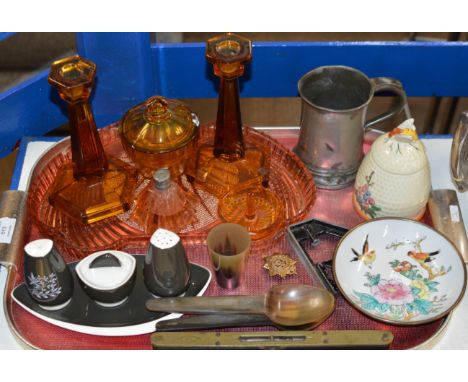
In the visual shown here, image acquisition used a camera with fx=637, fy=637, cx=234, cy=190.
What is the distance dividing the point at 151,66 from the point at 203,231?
0.37 meters

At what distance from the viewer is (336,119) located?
0.95m

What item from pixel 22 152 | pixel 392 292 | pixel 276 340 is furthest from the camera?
pixel 22 152

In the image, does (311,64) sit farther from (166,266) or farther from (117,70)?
(166,266)

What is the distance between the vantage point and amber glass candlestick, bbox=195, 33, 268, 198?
3.12 feet

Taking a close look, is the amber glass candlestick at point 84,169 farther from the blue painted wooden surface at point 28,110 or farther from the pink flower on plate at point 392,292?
the pink flower on plate at point 392,292

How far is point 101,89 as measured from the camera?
A: 3.81 ft

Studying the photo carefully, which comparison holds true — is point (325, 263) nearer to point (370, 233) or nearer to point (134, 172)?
point (370, 233)

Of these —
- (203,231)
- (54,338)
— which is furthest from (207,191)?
(54,338)

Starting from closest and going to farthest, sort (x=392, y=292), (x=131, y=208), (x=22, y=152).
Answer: (x=392, y=292), (x=131, y=208), (x=22, y=152)

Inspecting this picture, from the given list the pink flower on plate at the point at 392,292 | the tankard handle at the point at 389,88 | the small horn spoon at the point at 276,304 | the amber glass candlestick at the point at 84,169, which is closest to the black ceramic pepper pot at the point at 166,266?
the small horn spoon at the point at 276,304

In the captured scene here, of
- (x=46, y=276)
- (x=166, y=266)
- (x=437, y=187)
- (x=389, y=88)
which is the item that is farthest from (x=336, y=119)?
(x=46, y=276)

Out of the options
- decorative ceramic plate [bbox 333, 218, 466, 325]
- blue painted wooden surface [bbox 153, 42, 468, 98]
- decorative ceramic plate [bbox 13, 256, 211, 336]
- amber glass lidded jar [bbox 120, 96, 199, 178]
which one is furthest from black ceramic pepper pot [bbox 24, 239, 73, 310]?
blue painted wooden surface [bbox 153, 42, 468, 98]

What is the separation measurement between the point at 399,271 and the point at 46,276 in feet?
1.63

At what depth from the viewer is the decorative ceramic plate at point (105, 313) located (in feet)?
2.77
